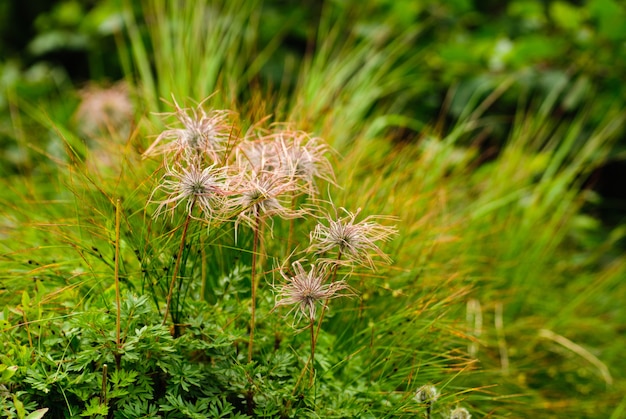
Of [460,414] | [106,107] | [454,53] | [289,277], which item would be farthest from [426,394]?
[106,107]

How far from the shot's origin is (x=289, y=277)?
1.57 metres

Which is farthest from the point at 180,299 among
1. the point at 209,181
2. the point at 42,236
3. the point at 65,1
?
the point at 65,1

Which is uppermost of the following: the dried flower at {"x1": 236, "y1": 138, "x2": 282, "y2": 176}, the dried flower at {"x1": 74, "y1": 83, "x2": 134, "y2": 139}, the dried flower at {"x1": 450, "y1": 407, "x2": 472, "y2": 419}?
the dried flower at {"x1": 236, "y1": 138, "x2": 282, "y2": 176}

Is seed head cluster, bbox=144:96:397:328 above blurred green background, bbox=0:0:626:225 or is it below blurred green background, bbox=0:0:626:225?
above

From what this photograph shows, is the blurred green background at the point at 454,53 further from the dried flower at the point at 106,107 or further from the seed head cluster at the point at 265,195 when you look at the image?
the seed head cluster at the point at 265,195

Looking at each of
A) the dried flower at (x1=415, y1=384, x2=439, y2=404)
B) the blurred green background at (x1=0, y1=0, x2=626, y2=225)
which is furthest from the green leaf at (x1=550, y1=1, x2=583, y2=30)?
the dried flower at (x1=415, y1=384, x2=439, y2=404)

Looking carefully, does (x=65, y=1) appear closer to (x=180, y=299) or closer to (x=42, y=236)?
(x=42, y=236)

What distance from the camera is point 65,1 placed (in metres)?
5.50

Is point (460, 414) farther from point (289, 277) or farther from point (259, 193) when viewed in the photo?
point (259, 193)

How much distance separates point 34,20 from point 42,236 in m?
4.27

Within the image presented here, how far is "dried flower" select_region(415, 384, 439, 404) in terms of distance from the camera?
54.7 inches

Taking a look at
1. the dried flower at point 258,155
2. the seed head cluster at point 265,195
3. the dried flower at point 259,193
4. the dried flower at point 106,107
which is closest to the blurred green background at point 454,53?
the dried flower at point 106,107

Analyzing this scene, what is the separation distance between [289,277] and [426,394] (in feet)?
1.35

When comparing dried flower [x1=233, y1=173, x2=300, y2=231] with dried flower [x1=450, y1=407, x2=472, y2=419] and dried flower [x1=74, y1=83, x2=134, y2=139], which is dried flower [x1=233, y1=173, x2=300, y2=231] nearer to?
dried flower [x1=450, y1=407, x2=472, y2=419]
